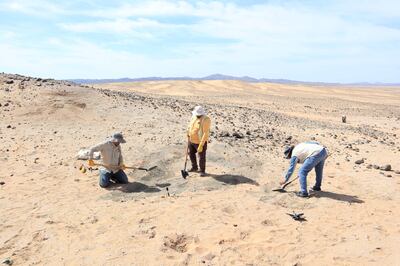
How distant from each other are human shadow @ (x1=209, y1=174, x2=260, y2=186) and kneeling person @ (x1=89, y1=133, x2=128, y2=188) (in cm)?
221

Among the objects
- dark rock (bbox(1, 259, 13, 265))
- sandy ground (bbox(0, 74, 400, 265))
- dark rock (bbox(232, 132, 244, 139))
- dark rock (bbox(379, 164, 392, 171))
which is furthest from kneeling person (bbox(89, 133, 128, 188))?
dark rock (bbox(379, 164, 392, 171))

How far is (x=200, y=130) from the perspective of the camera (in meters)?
10.4

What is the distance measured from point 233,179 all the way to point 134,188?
2.35 meters

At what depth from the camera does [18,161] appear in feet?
39.3

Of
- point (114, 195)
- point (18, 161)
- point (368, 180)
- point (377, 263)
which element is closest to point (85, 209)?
point (114, 195)

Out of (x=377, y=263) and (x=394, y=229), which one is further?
(x=394, y=229)

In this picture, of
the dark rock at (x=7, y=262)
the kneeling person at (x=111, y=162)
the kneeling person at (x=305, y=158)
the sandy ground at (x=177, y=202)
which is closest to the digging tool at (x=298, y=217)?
the sandy ground at (x=177, y=202)

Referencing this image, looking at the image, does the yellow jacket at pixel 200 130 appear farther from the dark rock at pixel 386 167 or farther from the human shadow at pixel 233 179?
the dark rock at pixel 386 167

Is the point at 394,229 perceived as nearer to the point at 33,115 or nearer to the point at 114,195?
the point at 114,195

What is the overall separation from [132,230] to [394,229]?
468cm

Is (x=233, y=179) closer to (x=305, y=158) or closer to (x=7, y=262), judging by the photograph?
(x=305, y=158)

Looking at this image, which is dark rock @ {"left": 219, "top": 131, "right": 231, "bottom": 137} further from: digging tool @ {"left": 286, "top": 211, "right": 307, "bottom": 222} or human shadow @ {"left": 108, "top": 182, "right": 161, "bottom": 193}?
digging tool @ {"left": 286, "top": 211, "right": 307, "bottom": 222}

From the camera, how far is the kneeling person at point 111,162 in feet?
32.3

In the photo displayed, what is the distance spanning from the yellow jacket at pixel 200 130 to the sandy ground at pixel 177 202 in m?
0.96
